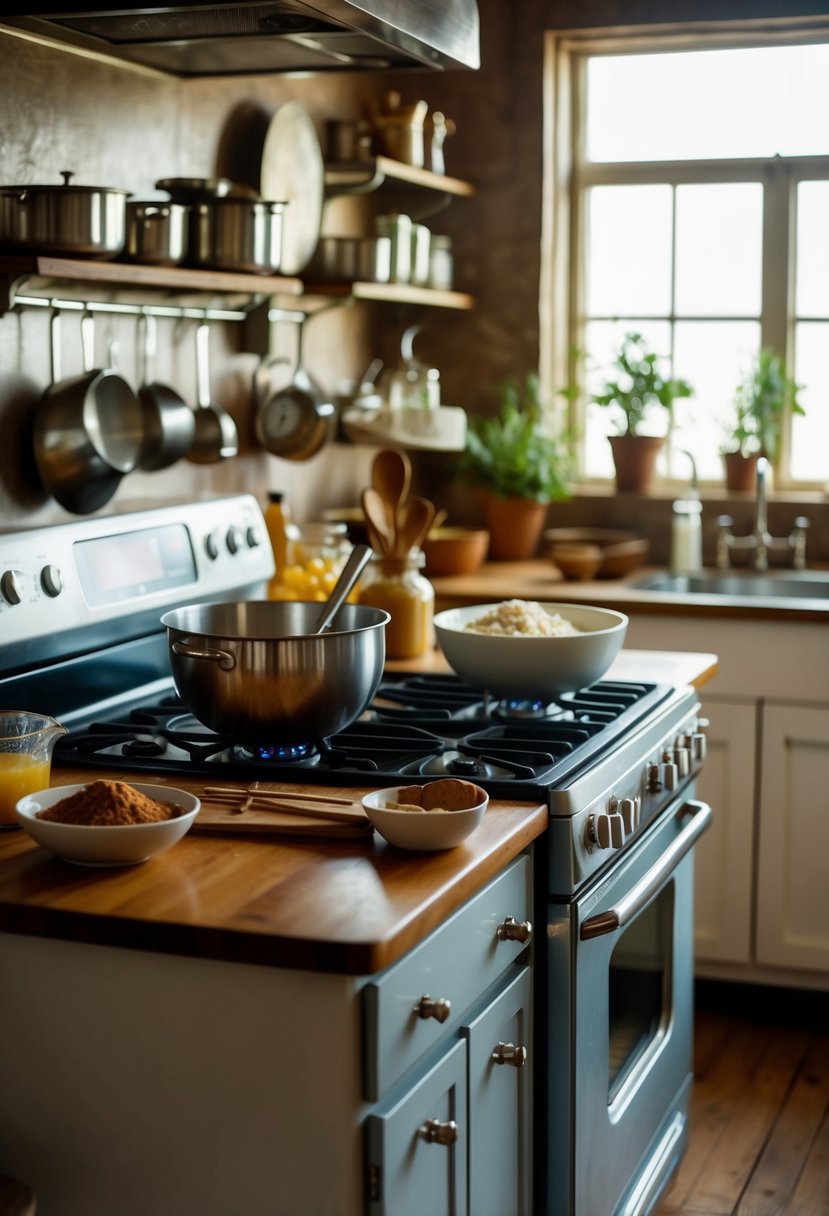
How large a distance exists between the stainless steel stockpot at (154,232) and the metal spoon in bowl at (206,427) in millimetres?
408

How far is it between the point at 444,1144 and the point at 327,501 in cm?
232

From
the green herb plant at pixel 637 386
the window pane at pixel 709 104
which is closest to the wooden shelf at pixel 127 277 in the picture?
the green herb plant at pixel 637 386

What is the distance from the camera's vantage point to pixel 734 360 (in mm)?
3951

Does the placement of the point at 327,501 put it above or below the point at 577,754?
above

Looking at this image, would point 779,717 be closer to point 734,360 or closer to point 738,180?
point 734,360

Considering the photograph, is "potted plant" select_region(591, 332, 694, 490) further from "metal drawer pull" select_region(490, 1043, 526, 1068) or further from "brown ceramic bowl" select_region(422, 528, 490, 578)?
"metal drawer pull" select_region(490, 1043, 526, 1068)

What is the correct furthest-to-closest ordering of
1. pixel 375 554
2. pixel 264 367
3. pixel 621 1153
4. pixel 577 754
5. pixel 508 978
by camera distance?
pixel 264 367 → pixel 375 554 → pixel 621 1153 → pixel 577 754 → pixel 508 978

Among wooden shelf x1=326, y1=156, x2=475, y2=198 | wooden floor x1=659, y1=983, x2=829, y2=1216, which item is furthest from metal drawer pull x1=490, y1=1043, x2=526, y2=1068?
wooden shelf x1=326, y1=156, x2=475, y2=198

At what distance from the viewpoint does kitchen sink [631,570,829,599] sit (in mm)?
3627

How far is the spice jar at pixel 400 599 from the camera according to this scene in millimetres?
2641

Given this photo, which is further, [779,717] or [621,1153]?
[779,717]

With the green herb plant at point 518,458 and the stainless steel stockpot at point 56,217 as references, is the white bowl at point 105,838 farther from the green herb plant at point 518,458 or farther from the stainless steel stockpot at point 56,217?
the green herb plant at point 518,458

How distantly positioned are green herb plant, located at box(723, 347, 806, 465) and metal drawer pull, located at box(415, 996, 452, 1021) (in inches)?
105

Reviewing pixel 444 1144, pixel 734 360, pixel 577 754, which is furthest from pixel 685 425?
pixel 444 1144
